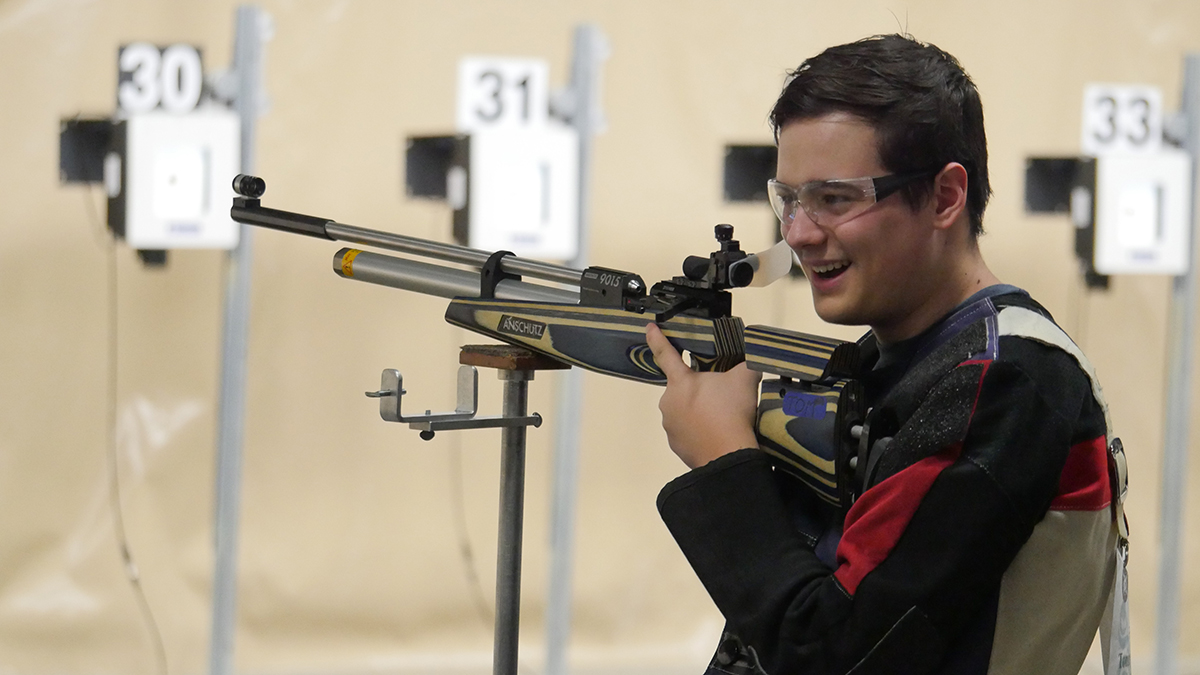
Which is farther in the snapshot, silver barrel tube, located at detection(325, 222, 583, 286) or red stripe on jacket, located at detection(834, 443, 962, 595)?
silver barrel tube, located at detection(325, 222, 583, 286)

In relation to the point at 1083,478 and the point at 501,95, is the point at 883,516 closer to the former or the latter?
the point at 1083,478

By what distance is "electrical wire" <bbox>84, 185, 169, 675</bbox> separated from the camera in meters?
2.36

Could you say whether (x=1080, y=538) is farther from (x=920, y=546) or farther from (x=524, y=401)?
(x=524, y=401)

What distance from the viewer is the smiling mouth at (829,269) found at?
884 mm

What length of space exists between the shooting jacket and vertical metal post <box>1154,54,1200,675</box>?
1.94 m

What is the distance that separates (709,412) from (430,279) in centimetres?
42

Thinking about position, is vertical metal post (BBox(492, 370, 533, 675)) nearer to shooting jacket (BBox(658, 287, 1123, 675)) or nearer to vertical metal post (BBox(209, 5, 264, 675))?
shooting jacket (BBox(658, 287, 1123, 675))

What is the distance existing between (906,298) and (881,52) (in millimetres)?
176

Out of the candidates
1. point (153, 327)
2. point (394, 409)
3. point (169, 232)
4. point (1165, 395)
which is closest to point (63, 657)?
point (153, 327)

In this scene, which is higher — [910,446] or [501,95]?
[501,95]

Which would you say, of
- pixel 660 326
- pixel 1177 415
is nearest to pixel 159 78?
pixel 660 326

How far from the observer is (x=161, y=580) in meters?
2.44

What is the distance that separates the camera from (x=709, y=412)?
882 millimetres

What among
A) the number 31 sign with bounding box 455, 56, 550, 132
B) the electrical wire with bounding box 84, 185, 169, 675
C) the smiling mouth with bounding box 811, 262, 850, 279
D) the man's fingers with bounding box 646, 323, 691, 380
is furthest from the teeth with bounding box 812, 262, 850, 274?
the electrical wire with bounding box 84, 185, 169, 675
